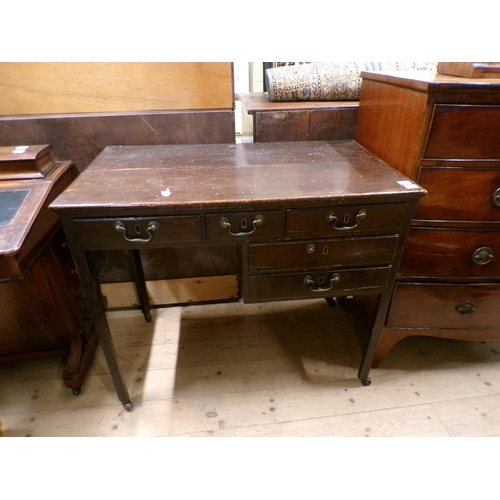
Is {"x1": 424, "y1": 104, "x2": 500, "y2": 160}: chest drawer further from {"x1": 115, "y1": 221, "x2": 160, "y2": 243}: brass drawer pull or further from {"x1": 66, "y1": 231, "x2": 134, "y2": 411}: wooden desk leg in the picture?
{"x1": 66, "y1": 231, "x2": 134, "y2": 411}: wooden desk leg

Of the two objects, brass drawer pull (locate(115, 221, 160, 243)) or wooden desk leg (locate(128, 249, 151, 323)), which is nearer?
brass drawer pull (locate(115, 221, 160, 243))

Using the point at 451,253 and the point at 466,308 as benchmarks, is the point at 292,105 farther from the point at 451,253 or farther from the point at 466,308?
the point at 466,308

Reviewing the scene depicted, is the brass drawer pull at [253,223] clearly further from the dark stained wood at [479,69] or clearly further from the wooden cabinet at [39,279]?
the dark stained wood at [479,69]

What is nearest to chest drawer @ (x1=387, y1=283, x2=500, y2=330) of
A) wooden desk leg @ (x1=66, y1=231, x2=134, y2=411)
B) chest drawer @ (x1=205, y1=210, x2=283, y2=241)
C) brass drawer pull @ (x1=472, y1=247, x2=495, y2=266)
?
brass drawer pull @ (x1=472, y1=247, x2=495, y2=266)

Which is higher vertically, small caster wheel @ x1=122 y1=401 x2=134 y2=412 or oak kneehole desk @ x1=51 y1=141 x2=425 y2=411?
oak kneehole desk @ x1=51 y1=141 x2=425 y2=411

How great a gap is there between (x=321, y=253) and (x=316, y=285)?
12 centimetres

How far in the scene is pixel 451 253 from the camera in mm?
1127

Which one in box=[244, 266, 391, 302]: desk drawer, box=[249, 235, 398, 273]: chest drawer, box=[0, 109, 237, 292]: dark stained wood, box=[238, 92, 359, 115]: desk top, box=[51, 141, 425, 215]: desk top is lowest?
box=[244, 266, 391, 302]: desk drawer

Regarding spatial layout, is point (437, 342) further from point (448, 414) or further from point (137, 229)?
point (137, 229)

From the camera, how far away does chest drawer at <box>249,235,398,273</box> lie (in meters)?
0.98

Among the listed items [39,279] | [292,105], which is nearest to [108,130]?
[39,279]

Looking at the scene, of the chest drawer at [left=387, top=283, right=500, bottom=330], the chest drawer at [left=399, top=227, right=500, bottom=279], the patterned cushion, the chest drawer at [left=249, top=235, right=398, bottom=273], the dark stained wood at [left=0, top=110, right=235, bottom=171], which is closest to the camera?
the chest drawer at [left=249, top=235, right=398, bottom=273]

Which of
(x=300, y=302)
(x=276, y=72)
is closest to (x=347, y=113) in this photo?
(x=276, y=72)

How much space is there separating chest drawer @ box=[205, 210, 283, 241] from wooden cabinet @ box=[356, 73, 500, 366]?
449 millimetres
